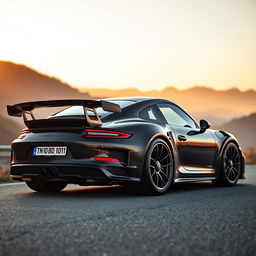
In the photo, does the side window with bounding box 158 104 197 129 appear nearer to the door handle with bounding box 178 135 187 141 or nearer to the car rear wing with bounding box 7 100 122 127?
the door handle with bounding box 178 135 187 141

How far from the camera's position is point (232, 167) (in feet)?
29.8

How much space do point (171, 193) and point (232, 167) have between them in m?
1.96

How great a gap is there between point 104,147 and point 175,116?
81.6 inches

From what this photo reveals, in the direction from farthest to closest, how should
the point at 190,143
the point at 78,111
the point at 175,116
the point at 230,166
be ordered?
the point at 230,166 → the point at 175,116 → the point at 190,143 → the point at 78,111

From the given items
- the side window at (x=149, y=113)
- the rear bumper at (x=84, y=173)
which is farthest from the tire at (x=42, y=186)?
the side window at (x=149, y=113)

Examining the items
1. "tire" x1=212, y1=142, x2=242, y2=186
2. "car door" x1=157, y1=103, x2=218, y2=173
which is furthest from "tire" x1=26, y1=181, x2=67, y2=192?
"tire" x1=212, y1=142, x2=242, y2=186

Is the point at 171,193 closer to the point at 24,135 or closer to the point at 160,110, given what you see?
the point at 160,110

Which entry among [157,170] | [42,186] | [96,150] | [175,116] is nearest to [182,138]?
[175,116]

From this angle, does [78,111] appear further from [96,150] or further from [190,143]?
[190,143]

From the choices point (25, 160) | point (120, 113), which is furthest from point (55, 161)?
point (120, 113)

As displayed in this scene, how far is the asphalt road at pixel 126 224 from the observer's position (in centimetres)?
366

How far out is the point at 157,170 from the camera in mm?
7145

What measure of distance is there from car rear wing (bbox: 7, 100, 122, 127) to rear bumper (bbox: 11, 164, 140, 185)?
580 millimetres

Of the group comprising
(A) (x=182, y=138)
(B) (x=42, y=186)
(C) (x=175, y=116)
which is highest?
(C) (x=175, y=116)
